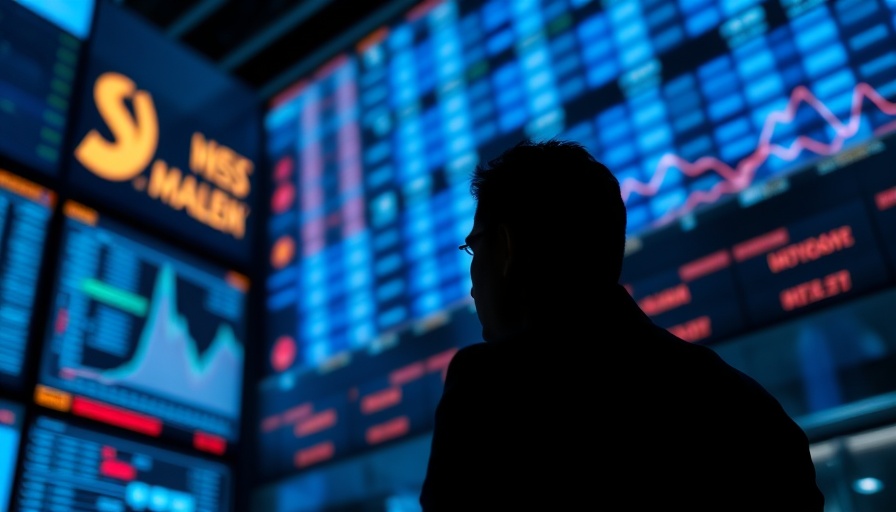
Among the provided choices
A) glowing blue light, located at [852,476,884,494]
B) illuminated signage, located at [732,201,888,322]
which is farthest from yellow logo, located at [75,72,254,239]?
glowing blue light, located at [852,476,884,494]

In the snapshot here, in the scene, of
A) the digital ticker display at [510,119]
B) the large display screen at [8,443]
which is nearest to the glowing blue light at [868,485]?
the digital ticker display at [510,119]

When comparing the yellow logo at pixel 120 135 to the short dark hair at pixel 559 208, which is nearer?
the short dark hair at pixel 559 208

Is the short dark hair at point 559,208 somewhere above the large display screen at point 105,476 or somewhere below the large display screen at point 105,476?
below

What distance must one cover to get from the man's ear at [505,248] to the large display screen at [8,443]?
2.74 m

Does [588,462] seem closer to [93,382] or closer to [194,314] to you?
[93,382]

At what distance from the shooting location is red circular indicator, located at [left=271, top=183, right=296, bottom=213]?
450cm

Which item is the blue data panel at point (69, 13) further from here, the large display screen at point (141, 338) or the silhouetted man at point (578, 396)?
the silhouetted man at point (578, 396)

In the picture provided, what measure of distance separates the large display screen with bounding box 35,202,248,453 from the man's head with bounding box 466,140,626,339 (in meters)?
2.85

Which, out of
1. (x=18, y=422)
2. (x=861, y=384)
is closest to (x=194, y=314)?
(x=18, y=422)

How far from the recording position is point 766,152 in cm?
298

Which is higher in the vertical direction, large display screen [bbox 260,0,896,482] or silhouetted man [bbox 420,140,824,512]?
large display screen [bbox 260,0,896,482]

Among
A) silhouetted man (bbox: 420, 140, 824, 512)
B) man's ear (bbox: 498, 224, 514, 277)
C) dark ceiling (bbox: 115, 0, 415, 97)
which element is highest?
dark ceiling (bbox: 115, 0, 415, 97)

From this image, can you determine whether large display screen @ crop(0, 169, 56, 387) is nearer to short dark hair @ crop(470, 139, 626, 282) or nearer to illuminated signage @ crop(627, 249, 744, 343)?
illuminated signage @ crop(627, 249, 744, 343)

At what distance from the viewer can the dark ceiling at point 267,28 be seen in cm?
479
